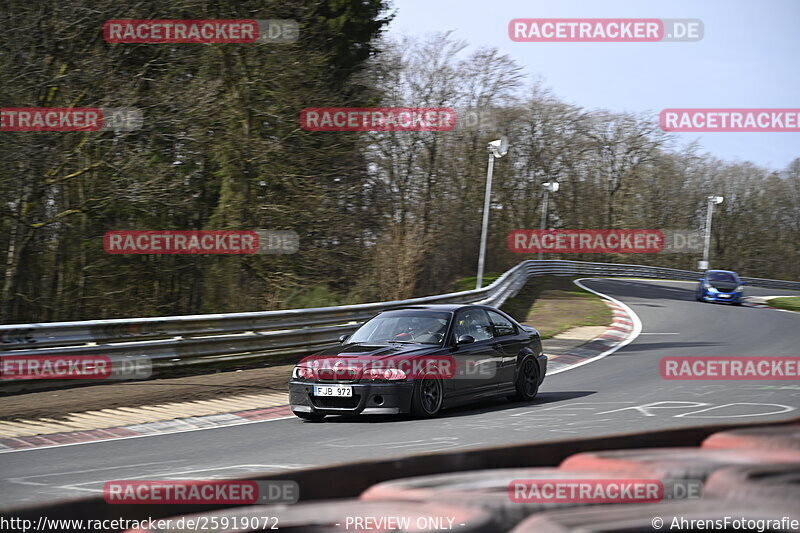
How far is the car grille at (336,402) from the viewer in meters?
10.6

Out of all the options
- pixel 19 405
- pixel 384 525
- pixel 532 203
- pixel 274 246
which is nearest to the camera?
pixel 384 525

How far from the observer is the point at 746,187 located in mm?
71750

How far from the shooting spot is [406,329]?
461 inches

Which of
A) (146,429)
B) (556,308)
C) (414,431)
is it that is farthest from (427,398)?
(556,308)

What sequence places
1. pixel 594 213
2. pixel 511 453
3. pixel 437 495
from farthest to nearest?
1. pixel 594 213
2. pixel 511 453
3. pixel 437 495

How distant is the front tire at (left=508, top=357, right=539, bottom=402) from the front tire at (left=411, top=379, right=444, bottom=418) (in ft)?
5.94

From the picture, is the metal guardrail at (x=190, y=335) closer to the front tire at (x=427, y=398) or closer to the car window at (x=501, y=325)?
the car window at (x=501, y=325)

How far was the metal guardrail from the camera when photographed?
11984 mm

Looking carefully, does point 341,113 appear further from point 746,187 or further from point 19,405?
point 746,187

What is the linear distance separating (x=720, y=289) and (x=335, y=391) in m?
28.2

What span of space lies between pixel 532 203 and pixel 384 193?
938 inches

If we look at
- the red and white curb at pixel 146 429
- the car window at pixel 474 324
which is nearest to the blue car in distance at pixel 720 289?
the car window at pixel 474 324

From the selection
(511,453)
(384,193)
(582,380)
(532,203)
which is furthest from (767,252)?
(511,453)

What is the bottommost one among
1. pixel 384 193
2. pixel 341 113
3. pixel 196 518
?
pixel 196 518
